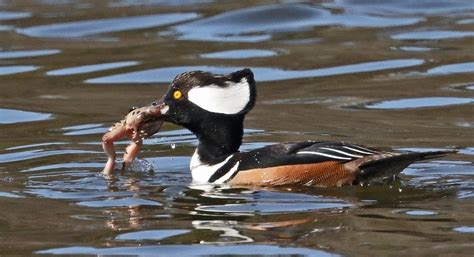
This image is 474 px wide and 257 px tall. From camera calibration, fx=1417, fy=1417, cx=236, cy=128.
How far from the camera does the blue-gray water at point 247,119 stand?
25.5 feet

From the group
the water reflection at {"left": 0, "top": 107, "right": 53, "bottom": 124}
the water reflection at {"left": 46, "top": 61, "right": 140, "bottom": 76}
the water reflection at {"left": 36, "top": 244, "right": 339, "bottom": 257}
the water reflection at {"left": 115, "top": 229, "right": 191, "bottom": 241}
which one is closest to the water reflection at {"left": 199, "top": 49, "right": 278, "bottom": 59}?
the water reflection at {"left": 46, "top": 61, "right": 140, "bottom": 76}

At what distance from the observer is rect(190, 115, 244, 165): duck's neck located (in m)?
9.63

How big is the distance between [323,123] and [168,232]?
4248 mm

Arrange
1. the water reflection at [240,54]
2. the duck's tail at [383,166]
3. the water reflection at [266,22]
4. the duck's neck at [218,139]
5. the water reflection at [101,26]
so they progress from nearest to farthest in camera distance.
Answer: the duck's tail at [383,166], the duck's neck at [218,139], the water reflection at [240,54], the water reflection at [266,22], the water reflection at [101,26]

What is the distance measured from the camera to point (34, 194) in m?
9.17

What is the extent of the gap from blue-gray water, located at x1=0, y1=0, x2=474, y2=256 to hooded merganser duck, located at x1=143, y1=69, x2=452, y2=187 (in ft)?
0.36

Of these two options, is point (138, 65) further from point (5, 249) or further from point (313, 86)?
point (5, 249)

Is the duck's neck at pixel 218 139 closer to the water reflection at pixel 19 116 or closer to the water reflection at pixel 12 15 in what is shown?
the water reflection at pixel 19 116

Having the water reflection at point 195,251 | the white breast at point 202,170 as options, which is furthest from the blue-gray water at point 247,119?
the white breast at point 202,170

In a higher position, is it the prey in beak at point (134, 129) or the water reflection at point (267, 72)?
the prey in beak at point (134, 129)

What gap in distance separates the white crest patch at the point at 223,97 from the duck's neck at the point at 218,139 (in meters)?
0.10

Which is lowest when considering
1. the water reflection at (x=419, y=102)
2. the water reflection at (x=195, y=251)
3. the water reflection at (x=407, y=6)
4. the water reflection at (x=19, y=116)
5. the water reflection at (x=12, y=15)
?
the water reflection at (x=19, y=116)

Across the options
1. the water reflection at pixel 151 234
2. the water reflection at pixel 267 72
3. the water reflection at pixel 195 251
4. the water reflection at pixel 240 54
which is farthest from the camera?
the water reflection at pixel 240 54

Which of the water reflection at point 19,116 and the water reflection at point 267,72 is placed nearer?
the water reflection at point 19,116
